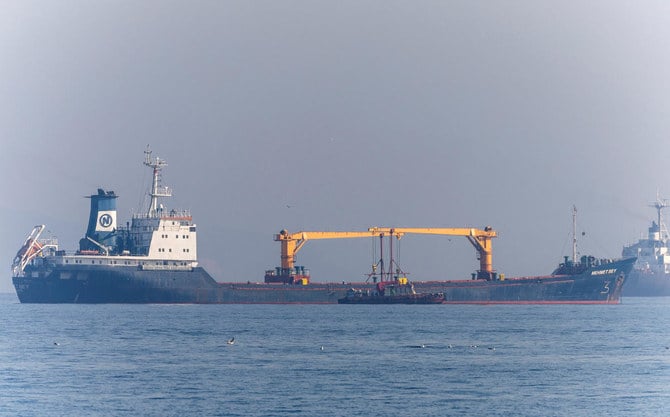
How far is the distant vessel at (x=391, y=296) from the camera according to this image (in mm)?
120625

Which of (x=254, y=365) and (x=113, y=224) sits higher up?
(x=113, y=224)

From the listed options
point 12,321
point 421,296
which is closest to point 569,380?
point 12,321

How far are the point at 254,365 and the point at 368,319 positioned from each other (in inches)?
1484

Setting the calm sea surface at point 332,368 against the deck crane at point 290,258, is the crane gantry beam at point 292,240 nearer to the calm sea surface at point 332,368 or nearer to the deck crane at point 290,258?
the deck crane at point 290,258

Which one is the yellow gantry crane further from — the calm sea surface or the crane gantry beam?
the calm sea surface

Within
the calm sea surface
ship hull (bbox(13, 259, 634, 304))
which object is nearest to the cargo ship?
ship hull (bbox(13, 259, 634, 304))

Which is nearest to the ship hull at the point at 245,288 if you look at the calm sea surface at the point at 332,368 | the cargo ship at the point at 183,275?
the cargo ship at the point at 183,275

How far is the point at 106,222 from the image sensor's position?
122 meters

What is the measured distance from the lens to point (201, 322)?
283ft

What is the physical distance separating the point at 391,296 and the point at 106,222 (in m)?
31.2

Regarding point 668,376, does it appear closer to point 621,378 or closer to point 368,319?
point 621,378

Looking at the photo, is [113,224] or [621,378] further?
[113,224]

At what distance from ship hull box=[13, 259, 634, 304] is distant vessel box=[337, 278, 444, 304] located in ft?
4.92

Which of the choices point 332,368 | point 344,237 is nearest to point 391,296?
point 344,237
